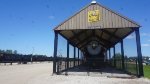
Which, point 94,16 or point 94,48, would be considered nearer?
point 94,16

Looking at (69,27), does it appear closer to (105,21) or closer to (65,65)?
(105,21)

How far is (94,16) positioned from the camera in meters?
18.0

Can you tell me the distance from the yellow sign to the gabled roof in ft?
0.81

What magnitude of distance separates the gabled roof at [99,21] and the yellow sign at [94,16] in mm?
247

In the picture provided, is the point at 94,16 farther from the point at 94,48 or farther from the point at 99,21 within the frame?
the point at 94,48

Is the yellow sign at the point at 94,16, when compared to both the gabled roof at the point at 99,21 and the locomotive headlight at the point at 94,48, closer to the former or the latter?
the gabled roof at the point at 99,21

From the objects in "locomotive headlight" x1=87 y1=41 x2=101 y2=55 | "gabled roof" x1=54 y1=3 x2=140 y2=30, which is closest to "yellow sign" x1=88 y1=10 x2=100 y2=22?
"gabled roof" x1=54 y1=3 x2=140 y2=30

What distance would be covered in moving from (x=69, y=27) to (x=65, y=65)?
4.34 m

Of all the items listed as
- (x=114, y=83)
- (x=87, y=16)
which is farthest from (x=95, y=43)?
(x=114, y=83)

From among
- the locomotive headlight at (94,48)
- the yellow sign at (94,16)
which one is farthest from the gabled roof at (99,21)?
the locomotive headlight at (94,48)

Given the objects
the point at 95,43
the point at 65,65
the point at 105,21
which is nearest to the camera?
the point at 105,21

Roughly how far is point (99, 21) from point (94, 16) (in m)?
0.58

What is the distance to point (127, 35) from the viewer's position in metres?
21.9

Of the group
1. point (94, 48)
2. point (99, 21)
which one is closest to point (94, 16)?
point (99, 21)
